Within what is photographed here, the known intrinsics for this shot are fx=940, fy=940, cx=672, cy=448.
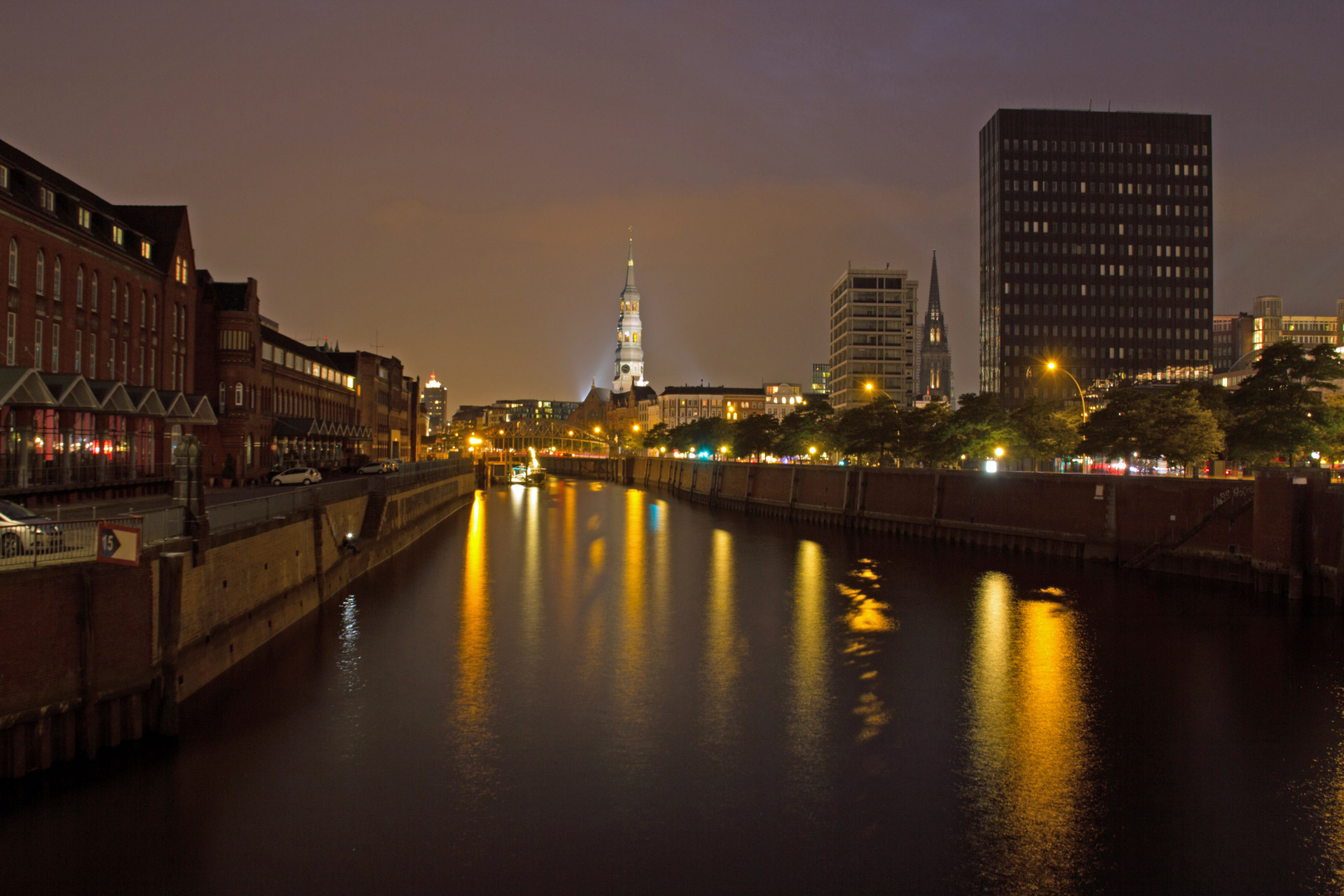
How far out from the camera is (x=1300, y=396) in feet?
158

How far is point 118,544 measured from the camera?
1673 centimetres

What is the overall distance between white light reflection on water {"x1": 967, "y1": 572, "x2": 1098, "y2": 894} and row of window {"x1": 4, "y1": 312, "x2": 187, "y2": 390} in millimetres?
36562

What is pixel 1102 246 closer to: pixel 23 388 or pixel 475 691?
pixel 475 691

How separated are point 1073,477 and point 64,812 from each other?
1785 inches

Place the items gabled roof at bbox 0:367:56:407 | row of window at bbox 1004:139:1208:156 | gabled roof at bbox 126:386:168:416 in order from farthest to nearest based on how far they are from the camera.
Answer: row of window at bbox 1004:139:1208:156
gabled roof at bbox 126:386:168:416
gabled roof at bbox 0:367:56:407

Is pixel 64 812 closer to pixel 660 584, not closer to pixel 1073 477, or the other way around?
pixel 660 584

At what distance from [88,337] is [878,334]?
16469cm

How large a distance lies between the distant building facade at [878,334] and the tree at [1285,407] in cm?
13669

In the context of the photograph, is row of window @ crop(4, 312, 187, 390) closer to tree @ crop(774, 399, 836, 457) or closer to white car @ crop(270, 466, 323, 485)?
white car @ crop(270, 466, 323, 485)

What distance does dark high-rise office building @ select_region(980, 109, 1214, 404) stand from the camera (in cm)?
15738

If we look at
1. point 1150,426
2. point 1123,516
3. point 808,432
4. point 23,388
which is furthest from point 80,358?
point 808,432

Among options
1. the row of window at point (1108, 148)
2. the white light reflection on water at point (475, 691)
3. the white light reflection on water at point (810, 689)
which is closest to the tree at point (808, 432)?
the white light reflection on water at point (810, 689)

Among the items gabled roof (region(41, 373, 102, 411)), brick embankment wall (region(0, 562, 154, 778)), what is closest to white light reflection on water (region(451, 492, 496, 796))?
brick embankment wall (region(0, 562, 154, 778))

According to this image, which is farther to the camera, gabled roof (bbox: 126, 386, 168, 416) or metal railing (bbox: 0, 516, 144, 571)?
gabled roof (bbox: 126, 386, 168, 416)
